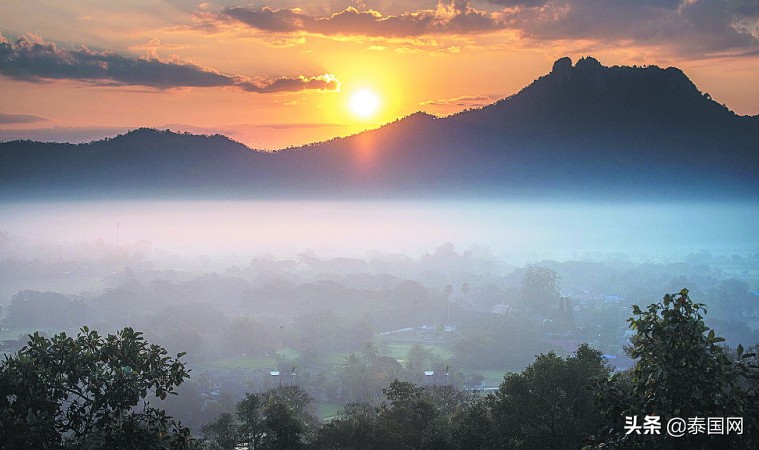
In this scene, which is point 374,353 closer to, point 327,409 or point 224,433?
point 327,409

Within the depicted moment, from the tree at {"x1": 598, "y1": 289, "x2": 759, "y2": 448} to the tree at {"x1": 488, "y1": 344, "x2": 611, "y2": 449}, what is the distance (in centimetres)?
639

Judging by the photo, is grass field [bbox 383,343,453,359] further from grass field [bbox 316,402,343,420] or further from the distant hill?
the distant hill

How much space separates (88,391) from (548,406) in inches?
376

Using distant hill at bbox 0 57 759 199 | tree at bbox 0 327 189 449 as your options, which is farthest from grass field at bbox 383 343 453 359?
distant hill at bbox 0 57 759 199

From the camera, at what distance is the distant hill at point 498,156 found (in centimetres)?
7662

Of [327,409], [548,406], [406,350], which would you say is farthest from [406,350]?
[548,406]

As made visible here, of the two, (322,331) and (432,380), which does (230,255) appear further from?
(432,380)

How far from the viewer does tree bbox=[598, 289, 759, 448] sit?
6.90 metres

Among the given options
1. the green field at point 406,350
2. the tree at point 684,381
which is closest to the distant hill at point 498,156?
the green field at point 406,350

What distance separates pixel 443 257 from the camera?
308 ft

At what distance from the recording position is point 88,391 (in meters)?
9.22

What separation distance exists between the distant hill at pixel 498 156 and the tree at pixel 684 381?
230 feet

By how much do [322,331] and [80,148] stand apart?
7682 cm

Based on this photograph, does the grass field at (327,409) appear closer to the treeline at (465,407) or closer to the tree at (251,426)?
the tree at (251,426)
